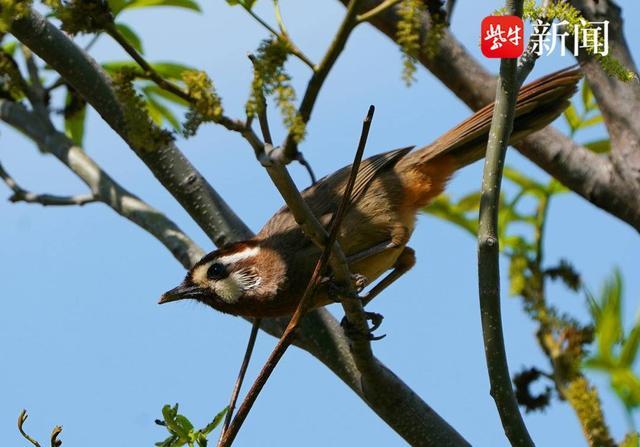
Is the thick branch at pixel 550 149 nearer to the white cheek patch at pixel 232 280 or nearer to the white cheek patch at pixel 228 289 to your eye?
the white cheek patch at pixel 232 280

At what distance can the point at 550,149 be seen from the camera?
5312 millimetres

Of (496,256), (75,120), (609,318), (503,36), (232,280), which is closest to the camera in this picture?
(609,318)

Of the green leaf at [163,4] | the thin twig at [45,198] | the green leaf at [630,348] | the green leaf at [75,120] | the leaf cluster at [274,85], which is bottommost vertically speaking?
the green leaf at [630,348]

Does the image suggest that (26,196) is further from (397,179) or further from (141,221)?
(397,179)

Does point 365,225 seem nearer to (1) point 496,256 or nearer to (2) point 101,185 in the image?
(2) point 101,185

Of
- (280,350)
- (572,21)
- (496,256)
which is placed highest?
(572,21)

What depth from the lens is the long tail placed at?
4918 millimetres

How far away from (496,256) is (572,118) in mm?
2326

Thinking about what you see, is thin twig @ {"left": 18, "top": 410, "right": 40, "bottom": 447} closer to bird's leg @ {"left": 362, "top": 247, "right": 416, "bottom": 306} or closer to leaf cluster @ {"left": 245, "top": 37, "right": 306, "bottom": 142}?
leaf cluster @ {"left": 245, "top": 37, "right": 306, "bottom": 142}

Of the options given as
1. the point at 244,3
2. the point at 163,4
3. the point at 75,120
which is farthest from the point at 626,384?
the point at 75,120

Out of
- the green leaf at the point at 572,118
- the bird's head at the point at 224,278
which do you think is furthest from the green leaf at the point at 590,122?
the bird's head at the point at 224,278

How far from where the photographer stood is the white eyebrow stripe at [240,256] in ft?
15.9

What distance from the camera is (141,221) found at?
503cm

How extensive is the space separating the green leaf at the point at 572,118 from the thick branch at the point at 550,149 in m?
0.08
